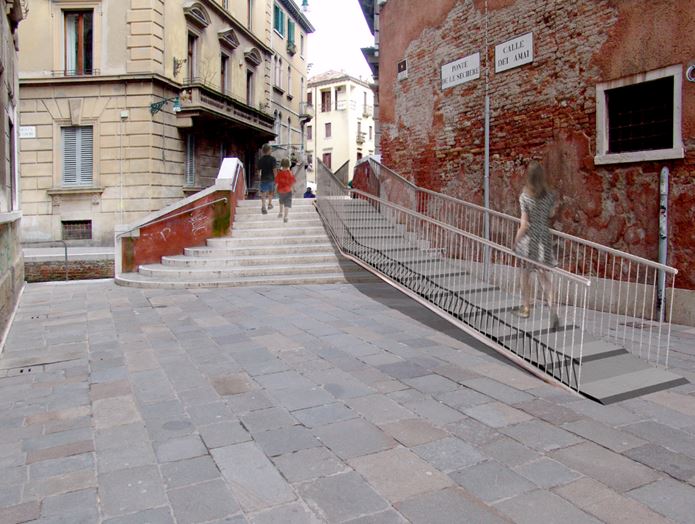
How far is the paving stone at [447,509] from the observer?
2697 millimetres

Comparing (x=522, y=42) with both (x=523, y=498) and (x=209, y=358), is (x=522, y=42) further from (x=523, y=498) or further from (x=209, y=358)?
(x=523, y=498)

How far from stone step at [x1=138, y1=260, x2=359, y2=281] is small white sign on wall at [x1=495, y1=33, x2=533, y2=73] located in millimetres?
4285

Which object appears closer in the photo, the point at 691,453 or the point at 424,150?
the point at 691,453

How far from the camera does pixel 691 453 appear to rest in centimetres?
341

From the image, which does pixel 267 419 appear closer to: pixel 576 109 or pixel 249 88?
pixel 576 109

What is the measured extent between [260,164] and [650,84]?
845cm

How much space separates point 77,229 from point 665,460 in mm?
19682

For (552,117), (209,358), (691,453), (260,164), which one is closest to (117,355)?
(209,358)

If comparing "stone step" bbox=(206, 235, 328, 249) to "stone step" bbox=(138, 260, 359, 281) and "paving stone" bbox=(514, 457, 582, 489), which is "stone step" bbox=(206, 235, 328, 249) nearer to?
"stone step" bbox=(138, 260, 359, 281)

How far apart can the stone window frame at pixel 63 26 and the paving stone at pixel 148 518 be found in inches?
774

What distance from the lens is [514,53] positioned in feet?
30.8

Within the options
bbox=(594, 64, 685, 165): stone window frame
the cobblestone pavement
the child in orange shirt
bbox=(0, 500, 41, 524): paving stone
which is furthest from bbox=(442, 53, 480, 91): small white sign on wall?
bbox=(0, 500, 41, 524): paving stone

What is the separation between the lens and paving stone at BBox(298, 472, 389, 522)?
9.05 ft

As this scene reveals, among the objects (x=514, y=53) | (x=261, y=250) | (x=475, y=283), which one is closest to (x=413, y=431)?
(x=475, y=283)
